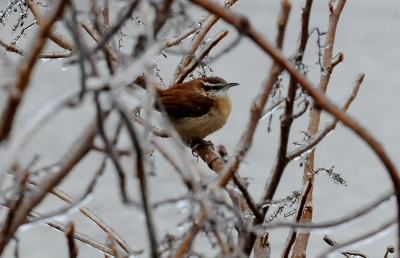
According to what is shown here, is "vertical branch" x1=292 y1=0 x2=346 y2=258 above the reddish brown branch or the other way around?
the other way around

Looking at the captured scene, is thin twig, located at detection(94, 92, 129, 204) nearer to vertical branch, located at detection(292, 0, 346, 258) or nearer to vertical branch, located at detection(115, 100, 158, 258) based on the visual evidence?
vertical branch, located at detection(115, 100, 158, 258)

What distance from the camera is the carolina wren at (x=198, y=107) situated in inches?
149

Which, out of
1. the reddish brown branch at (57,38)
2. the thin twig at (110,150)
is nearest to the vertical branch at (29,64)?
the thin twig at (110,150)

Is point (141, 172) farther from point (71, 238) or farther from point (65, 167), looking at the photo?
point (71, 238)

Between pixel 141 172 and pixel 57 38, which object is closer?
pixel 141 172

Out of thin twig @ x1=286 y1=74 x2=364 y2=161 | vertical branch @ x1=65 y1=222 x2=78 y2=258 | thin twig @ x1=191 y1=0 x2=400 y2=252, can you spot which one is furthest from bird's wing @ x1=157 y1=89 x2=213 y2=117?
thin twig @ x1=191 y1=0 x2=400 y2=252

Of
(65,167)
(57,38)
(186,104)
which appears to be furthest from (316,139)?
(186,104)

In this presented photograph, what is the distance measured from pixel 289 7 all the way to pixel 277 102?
0.20 metres

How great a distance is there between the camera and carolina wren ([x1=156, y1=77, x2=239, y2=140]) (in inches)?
149

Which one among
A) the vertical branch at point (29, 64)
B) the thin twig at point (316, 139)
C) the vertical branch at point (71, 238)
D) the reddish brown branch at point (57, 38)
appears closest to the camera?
the vertical branch at point (29, 64)

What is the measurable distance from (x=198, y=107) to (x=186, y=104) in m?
0.14

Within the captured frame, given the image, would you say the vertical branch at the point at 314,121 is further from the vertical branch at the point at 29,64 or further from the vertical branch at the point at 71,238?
the vertical branch at the point at 29,64

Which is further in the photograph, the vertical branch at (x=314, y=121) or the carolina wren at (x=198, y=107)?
the carolina wren at (x=198, y=107)

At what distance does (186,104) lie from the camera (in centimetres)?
385
